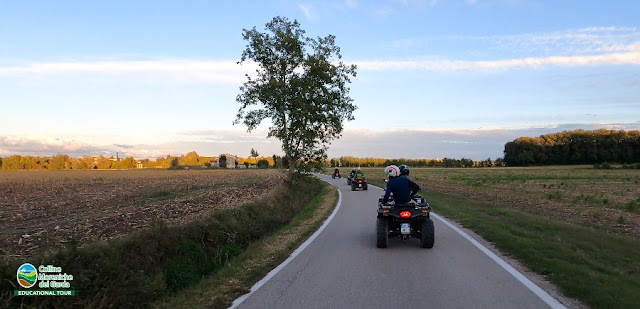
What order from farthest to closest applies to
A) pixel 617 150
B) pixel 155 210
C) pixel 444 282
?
pixel 617 150 → pixel 155 210 → pixel 444 282

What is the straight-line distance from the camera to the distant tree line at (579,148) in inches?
4921

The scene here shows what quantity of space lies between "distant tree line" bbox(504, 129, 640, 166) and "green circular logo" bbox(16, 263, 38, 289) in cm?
14100

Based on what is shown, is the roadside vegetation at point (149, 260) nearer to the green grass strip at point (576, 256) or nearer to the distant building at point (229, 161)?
the green grass strip at point (576, 256)

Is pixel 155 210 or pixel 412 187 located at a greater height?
pixel 412 187

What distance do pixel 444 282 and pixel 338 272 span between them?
5.84 ft

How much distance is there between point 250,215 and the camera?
15312 mm

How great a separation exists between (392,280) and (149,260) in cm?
494

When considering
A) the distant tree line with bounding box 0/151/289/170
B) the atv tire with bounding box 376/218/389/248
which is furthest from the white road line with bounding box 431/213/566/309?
the distant tree line with bounding box 0/151/289/170

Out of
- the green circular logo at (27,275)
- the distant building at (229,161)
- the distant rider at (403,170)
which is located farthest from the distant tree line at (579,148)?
the green circular logo at (27,275)

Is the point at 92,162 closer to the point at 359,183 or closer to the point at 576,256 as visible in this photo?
the point at 359,183

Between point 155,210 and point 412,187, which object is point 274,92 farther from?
point 412,187

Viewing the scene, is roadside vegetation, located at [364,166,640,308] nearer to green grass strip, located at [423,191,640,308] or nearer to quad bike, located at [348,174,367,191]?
green grass strip, located at [423,191,640,308]

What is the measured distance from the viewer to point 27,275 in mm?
6000

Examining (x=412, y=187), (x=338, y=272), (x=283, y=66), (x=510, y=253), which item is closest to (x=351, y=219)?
(x=412, y=187)
